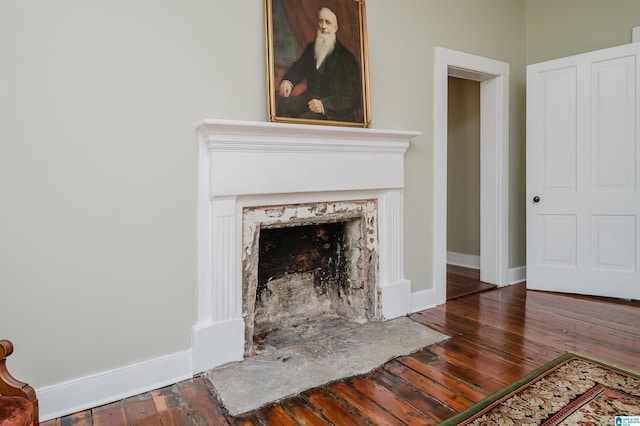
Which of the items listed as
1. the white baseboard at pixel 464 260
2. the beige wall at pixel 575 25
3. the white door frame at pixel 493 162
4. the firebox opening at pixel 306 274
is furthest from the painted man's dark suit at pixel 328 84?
the white baseboard at pixel 464 260

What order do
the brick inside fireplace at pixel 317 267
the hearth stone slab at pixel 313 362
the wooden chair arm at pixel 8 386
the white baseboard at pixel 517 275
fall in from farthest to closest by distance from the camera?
the white baseboard at pixel 517 275, the brick inside fireplace at pixel 317 267, the hearth stone slab at pixel 313 362, the wooden chair arm at pixel 8 386

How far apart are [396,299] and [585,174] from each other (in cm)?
207

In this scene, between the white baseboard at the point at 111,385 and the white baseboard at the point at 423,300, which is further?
the white baseboard at the point at 423,300

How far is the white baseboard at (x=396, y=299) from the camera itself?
9.87 ft

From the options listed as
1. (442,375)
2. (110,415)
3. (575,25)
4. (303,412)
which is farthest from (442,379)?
(575,25)

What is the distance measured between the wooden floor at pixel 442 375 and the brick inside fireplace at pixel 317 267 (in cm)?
53

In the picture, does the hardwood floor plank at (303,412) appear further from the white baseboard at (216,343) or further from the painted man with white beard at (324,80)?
the painted man with white beard at (324,80)

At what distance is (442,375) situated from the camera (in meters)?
2.17

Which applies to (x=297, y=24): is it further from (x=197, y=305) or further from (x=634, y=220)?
(x=634, y=220)

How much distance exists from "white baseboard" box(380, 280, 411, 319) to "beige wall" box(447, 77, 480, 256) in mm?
2026

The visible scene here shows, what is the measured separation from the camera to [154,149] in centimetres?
210

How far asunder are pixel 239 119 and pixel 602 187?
10.3ft

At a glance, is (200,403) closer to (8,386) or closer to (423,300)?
(8,386)

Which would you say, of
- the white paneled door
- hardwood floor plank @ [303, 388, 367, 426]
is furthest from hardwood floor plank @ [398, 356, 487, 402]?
the white paneled door
